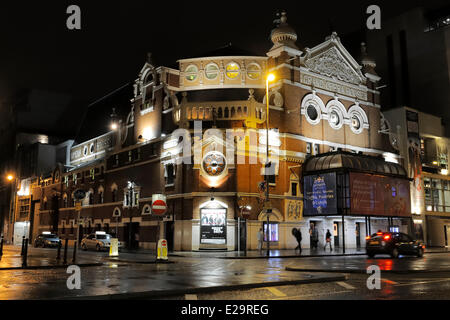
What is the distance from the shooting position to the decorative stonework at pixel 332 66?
1795 inches

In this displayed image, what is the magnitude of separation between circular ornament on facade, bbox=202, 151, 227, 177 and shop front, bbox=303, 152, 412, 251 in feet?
30.4

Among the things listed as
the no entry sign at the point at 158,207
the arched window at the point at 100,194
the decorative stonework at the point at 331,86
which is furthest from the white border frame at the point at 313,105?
the arched window at the point at 100,194

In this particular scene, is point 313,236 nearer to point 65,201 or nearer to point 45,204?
point 65,201

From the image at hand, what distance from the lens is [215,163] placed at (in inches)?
1439

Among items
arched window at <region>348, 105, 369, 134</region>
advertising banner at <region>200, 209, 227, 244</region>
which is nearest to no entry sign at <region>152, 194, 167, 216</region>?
advertising banner at <region>200, 209, 227, 244</region>

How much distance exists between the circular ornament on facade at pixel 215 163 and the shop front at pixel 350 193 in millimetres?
9265

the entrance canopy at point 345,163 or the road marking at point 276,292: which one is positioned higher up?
the entrance canopy at point 345,163

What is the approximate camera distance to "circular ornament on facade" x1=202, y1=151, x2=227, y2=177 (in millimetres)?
36594

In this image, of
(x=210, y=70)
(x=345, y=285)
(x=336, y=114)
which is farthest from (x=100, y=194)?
(x=345, y=285)

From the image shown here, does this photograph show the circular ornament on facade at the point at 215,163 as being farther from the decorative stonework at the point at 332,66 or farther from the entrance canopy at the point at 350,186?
the decorative stonework at the point at 332,66

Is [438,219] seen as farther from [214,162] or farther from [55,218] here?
[55,218]

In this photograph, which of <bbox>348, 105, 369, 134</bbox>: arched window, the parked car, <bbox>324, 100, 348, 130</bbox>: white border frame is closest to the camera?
the parked car

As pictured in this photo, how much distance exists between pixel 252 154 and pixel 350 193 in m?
9.40

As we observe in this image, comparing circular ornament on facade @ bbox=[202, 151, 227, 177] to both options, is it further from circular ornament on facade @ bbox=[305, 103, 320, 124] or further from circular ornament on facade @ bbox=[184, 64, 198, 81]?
circular ornament on facade @ bbox=[305, 103, 320, 124]
